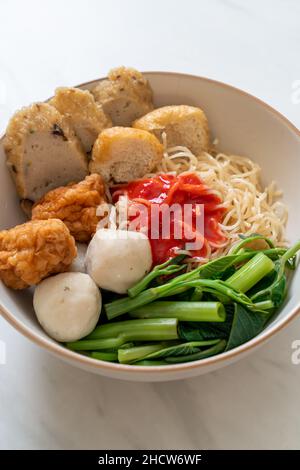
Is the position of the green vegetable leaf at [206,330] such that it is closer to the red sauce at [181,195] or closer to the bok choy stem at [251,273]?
the bok choy stem at [251,273]

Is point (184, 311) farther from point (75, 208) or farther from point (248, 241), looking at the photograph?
point (75, 208)

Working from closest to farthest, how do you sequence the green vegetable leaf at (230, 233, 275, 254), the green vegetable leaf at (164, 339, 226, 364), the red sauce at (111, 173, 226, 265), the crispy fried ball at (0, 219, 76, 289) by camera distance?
1. the green vegetable leaf at (164, 339, 226, 364)
2. the crispy fried ball at (0, 219, 76, 289)
3. the green vegetable leaf at (230, 233, 275, 254)
4. the red sauce at (111, 173, 226, 265)

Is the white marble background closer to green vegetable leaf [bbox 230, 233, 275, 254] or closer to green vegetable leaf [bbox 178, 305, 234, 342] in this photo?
green vegetable leaf [bbox 178, 305, 234, 342]

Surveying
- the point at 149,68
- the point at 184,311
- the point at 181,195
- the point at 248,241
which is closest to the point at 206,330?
the point at 184,311

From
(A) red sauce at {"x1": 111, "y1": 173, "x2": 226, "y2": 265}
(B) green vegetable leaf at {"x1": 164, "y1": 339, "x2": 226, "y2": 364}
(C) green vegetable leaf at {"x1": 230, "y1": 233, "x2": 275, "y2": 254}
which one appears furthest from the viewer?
(A) red sauce at {"x1": 111, "y1": 173, "x2": 226, "y2": 265}

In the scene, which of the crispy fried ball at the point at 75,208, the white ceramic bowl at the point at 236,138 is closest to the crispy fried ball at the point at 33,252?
the white ceramic bowl at the point at 236,138

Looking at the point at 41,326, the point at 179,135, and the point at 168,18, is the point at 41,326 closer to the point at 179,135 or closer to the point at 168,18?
the point at 179,135

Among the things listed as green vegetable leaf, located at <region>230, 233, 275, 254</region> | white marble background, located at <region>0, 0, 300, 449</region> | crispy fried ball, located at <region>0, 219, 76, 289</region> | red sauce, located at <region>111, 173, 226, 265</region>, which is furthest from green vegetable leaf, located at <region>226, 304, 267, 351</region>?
crispy fried ball, located at <region>0, 219, 76, 289</region>

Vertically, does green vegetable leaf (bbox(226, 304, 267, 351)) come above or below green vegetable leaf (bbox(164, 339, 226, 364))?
above

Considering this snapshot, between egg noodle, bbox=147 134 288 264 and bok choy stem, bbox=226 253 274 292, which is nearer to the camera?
bok choy stem, bbox=226 253 274 292
